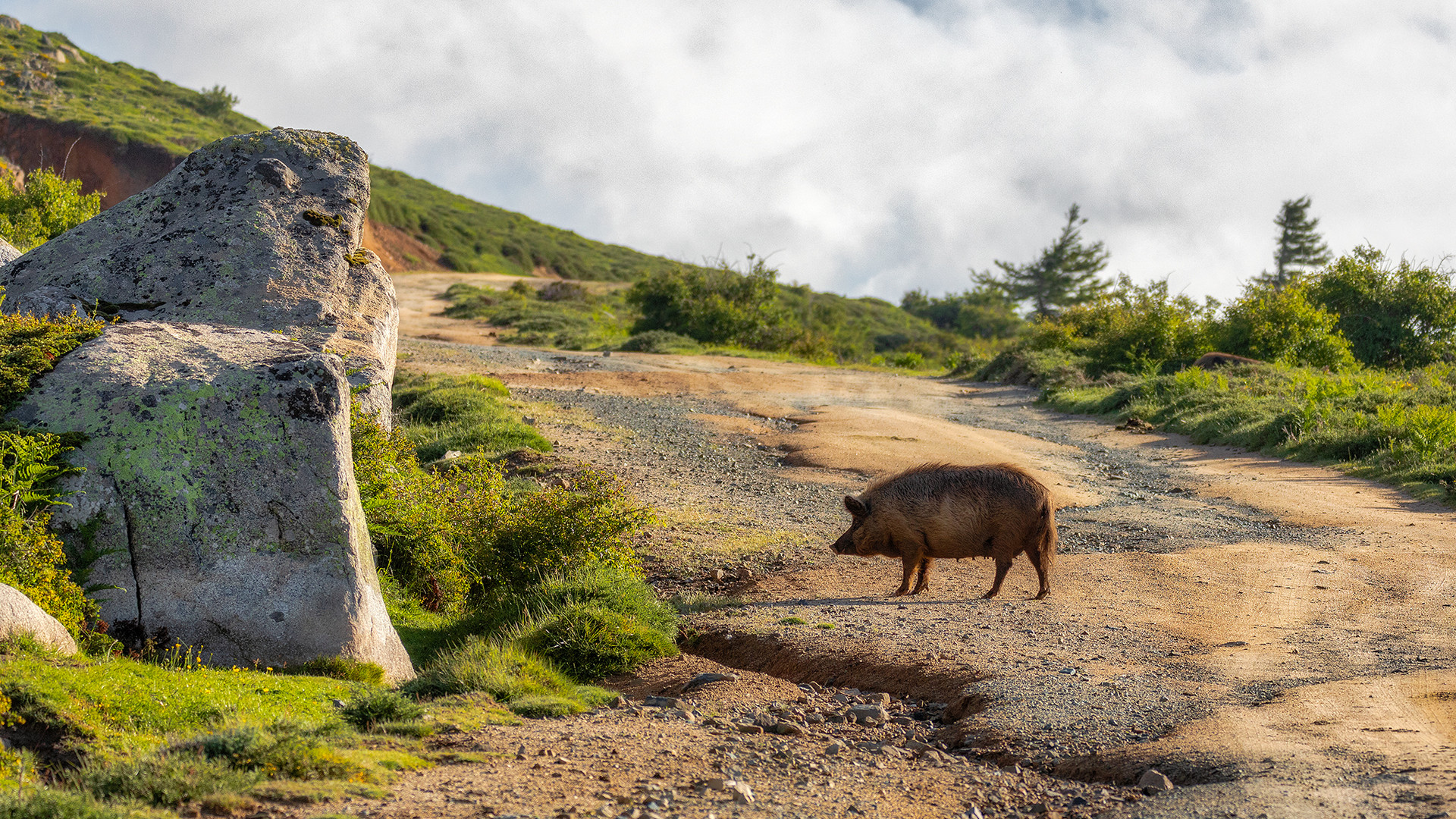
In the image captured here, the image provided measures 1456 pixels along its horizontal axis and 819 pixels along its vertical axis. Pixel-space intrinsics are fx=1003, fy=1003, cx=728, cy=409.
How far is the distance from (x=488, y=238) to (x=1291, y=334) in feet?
193

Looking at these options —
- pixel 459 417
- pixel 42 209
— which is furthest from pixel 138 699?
pixel 42 209

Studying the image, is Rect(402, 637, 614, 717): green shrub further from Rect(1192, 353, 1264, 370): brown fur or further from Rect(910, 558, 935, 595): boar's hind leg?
Rect(1192, 353, 1264, 370): brown fur

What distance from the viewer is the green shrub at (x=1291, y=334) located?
83.4 feet

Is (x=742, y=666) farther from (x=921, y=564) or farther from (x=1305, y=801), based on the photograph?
(x=1305, y=801)

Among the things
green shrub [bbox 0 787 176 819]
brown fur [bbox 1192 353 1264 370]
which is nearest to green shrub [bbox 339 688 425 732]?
green shrub [bbox 0 787 176 819]

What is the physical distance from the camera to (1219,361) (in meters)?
24.7

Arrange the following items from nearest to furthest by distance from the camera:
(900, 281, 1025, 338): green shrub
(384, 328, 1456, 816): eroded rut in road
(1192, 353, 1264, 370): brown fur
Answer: (384, 328, 1456, 816): eroded rut in road, (1192, 353, 1264, 370): brown fur, (900, 281, 1025, 338): green shrub

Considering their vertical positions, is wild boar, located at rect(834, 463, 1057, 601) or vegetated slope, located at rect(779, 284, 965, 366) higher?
vegetated slope, located at rect(779, 284, 965, 366)

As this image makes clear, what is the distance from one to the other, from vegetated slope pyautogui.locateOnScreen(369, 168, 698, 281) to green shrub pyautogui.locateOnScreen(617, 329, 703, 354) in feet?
96.5

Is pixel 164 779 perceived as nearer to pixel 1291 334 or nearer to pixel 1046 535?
pixel 1046 535

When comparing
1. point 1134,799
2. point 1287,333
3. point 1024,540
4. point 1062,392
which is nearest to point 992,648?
point 1024,540

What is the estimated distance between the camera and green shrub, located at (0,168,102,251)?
17297 mm

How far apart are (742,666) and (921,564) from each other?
217 centimetres

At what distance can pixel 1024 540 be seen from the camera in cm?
786
